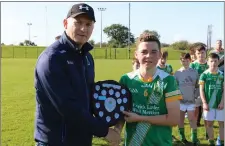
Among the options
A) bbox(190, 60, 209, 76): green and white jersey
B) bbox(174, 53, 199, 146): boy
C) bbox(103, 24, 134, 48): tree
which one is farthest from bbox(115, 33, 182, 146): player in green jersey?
bbox(103, 24, 134, 48): tree

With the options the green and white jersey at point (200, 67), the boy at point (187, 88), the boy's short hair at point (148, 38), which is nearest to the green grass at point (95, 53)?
the green and white jersey at point (200, 67)

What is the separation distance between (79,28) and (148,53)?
0.63 meters

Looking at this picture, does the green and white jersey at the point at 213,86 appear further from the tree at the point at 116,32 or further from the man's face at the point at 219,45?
the tree at the point at 116,32

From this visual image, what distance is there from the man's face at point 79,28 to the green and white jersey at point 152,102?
645mm

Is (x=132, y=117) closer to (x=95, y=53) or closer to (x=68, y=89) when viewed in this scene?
(x=68, y=89)

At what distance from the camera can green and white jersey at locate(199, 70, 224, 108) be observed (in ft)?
21.1

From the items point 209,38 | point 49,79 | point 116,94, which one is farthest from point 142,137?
point 209,38

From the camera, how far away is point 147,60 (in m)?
2.79

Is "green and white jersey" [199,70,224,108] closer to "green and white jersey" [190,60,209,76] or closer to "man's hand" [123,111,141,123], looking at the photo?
"green and white jersey" [190,60,209,76]

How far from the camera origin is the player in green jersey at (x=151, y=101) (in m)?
2.77

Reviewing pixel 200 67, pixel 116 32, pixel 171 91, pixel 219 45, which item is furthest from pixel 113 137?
pixel 116 32

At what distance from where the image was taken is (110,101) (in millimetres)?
2789

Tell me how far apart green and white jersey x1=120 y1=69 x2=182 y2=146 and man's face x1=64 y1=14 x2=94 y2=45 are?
64cm

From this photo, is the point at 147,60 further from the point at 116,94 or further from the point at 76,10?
the point at 76,10
